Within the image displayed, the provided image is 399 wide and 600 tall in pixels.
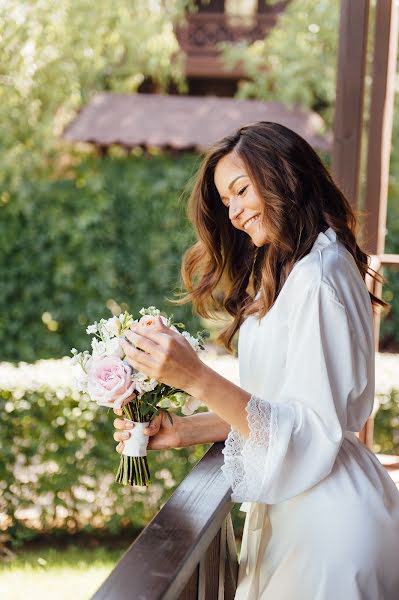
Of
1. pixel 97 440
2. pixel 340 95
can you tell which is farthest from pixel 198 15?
pixel 340 95

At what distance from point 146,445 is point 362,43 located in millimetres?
1831

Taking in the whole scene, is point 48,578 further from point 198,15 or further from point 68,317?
point 198,15

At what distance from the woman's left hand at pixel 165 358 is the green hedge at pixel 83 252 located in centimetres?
651

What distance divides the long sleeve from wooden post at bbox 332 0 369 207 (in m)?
1.39

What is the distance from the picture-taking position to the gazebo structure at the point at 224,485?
1.52 metres

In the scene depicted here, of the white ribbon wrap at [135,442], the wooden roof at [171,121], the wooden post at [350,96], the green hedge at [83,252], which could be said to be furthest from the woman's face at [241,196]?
the wooden roof at [171,121]

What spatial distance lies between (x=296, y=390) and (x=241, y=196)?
514 millimetres

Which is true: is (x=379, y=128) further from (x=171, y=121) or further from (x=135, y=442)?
(x=171, y=121)

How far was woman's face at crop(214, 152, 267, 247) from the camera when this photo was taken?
6.76 feet

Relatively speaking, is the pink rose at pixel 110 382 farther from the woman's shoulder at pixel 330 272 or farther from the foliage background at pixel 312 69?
the foliage background at pixel 312 69

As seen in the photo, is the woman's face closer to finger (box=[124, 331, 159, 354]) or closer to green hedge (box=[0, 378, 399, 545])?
finger (box=[124, 331, 159, 354])

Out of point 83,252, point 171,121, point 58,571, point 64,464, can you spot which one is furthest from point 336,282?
point 171,121

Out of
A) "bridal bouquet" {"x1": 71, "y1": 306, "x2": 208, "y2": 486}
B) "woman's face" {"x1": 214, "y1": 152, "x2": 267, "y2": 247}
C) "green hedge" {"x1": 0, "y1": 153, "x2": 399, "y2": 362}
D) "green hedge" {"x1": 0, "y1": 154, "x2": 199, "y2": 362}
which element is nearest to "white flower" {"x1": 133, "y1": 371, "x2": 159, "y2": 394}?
"bridal bouquet" {"x1": 71, "y1": 306, "x2": 208, "y2": 486}

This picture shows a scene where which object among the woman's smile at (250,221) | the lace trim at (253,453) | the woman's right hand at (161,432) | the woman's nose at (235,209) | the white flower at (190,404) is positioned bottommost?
the woman's right hand at (161,432)
